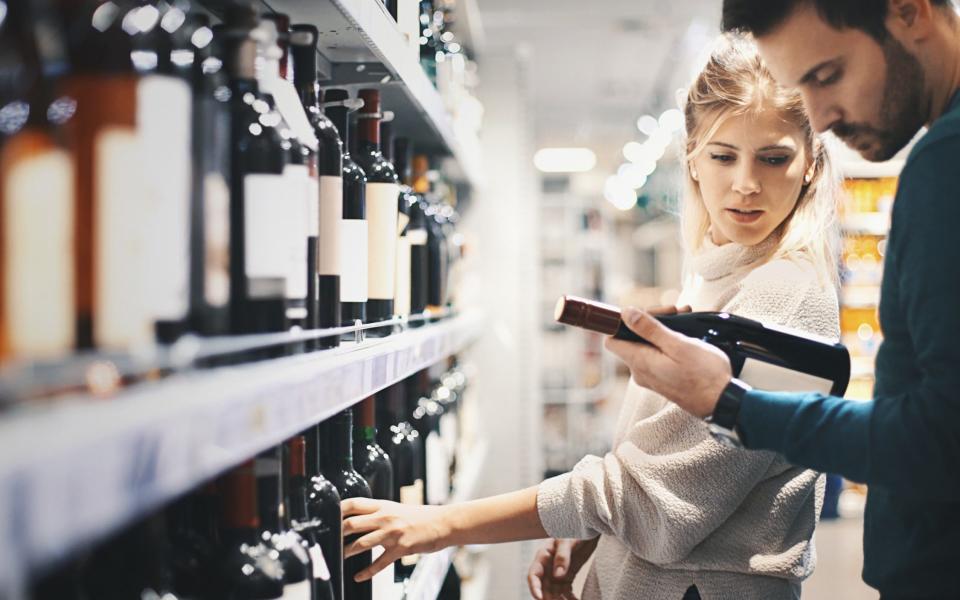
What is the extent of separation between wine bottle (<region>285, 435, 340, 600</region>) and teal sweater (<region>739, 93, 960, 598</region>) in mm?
587

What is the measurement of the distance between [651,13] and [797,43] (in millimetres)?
5359

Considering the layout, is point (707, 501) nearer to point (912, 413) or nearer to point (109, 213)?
point (912, 413)

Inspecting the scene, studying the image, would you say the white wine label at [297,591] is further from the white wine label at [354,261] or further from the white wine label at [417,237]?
the white wine label at [417,237]

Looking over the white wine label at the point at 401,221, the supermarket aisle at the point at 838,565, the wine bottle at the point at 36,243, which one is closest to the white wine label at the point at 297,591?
the wine bottle at the point at 36,243

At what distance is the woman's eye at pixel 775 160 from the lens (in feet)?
4.90

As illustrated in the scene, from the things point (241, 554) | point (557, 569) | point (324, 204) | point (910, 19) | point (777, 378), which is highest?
point (910, 19)

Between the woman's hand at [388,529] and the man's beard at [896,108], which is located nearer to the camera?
the man's beard at [896,108]

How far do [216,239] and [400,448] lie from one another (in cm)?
113

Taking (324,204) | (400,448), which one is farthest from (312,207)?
(400,448)

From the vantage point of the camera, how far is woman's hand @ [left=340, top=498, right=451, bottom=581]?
4.27ft

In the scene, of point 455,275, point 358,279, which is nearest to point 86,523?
point 358,279

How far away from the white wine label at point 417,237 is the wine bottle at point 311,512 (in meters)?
0.79

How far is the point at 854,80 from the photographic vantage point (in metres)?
1.07

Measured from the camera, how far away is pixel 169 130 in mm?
638
